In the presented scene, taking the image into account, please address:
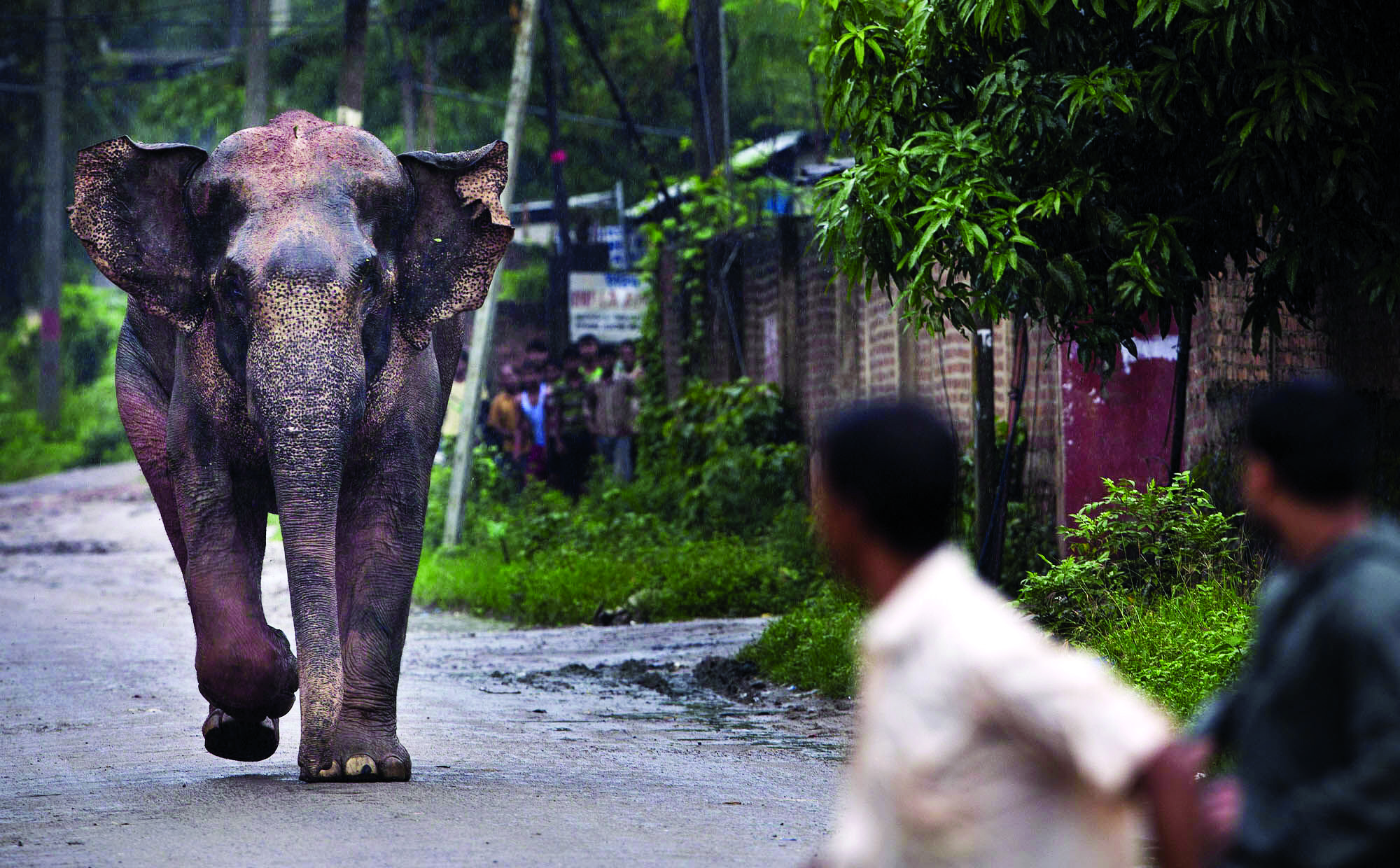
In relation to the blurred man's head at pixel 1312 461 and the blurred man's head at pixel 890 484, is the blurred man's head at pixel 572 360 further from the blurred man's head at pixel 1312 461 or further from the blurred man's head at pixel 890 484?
the blurred man's head at pixel 1312 461

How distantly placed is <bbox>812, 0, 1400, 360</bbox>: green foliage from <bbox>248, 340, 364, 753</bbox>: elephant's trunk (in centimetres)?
246

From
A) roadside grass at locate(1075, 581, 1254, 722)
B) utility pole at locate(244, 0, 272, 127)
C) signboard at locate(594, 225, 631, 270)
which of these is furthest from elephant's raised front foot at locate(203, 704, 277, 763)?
signboard at locate(594, 225, 631, 270)

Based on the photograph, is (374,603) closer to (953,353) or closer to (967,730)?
(967,730)

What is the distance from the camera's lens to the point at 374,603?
7.06m

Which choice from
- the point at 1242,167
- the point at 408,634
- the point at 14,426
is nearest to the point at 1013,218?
the point at 1242,167

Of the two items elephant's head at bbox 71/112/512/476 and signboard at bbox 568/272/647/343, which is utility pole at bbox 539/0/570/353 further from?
elephant's head at bbox 71/112/512/476

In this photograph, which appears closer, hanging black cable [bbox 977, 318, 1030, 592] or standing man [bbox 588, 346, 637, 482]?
hanging black cable [bbox 977, 318, 1030, 592]

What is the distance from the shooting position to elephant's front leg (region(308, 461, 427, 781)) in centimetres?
671

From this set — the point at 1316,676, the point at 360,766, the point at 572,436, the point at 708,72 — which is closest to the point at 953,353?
the point at 360,766

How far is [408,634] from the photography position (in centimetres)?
1420

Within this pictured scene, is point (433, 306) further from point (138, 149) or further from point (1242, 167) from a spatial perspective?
point (1242, 167)

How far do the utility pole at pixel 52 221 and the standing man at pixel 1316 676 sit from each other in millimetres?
40363

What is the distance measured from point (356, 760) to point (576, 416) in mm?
16916

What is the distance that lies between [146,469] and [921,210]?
3.36 metres
